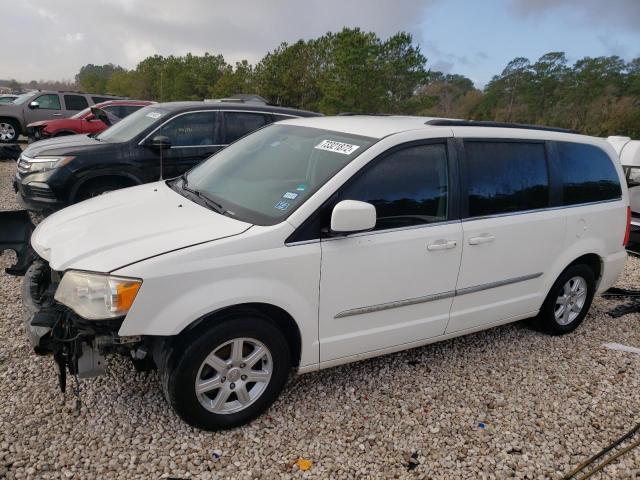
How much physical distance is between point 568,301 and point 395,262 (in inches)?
83.8

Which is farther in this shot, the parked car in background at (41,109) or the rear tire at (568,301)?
the parked car in background at (41,109)

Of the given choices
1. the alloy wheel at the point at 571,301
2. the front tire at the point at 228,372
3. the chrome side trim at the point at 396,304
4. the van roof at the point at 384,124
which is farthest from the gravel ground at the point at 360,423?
the van roof at the point at 384,124

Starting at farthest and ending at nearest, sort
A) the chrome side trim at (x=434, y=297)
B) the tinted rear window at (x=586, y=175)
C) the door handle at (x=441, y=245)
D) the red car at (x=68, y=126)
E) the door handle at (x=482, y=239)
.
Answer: the red car at (x=68, y=126)
the tinted rear window at (x=586, y=175)
the door handle at (x=482, y=239)
the door handle at (x=441, y=245)
the chrome side trim at (x=434, y=297)

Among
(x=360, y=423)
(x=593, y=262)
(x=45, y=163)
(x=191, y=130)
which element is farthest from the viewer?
(x=191, y=130)

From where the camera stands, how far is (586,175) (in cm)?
410

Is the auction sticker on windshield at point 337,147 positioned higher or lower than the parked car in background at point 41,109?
higher

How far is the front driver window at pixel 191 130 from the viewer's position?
21.1ft

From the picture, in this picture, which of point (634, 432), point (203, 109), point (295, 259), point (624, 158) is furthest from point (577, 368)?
point (624, 158)

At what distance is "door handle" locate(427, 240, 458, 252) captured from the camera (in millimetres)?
3123

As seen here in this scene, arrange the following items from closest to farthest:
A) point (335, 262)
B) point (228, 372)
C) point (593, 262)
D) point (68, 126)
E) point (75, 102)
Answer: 1. point (228, 372)
2. point (335, 262)
3. point (593, 262)
4. point (68, 126)
5. point (75, 102)

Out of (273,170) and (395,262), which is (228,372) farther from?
(273,170)

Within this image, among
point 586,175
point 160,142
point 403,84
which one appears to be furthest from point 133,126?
point 403,84

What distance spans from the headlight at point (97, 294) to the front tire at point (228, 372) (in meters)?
0.37

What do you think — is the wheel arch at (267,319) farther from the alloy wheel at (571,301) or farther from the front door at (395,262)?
the alloy wheel at (571,301)
